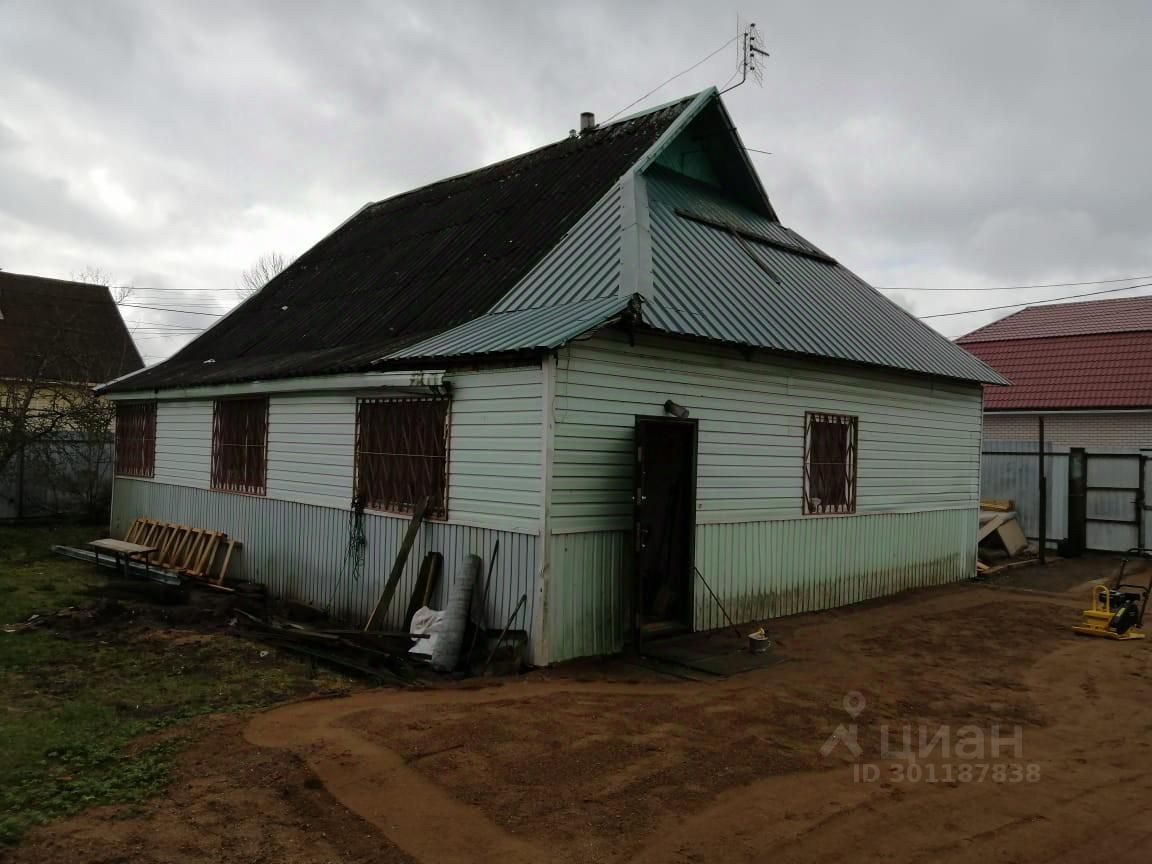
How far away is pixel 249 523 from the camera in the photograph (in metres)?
12.0

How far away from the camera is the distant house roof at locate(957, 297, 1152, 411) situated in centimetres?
1917

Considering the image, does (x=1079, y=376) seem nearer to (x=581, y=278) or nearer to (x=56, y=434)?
(x=581, y=278)

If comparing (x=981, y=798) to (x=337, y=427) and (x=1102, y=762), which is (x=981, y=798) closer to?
(x=1102, y=762)

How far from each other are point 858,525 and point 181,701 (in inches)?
321

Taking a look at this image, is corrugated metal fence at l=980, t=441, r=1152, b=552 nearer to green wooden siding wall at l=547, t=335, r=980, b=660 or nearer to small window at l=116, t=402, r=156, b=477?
green wooden siding wall at l=547, t=335, r=980, b=660

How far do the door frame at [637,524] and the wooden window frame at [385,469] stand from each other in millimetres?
1904

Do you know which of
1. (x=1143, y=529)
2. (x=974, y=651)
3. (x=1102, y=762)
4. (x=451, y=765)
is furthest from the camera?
(x=1143, y=529)

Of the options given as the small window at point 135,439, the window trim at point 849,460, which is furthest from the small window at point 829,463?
the small window at point 135,439

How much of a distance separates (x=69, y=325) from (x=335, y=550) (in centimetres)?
1785

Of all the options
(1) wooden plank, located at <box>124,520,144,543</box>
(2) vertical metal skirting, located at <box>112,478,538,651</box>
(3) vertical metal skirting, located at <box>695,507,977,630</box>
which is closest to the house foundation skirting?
(3) vertical metal skirting, located at <box>695,507,977,630</box>

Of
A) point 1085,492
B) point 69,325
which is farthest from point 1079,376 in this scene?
point 69,325

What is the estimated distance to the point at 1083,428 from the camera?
1933 cm

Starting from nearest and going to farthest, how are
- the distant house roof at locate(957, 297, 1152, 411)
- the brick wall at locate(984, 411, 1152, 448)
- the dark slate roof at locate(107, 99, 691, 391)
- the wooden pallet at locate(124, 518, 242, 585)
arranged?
1. the dark slate roof at locate(107, 99, 691, 391)
2. the wooden pallet at locate(124, 518, 242, 585)
3. the brick wall at locate(984, 411, 1152, 448)
4. the distant house roof at locate(957, 297, 1152, 411)

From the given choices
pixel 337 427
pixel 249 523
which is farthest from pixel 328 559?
pixel 249 523
